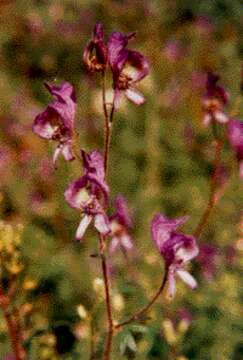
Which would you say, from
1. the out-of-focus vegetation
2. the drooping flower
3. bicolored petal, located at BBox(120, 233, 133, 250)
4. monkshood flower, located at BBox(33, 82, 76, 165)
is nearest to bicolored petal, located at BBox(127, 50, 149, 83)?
monkshood flower, located at BBox(33, 82, 76, 165)

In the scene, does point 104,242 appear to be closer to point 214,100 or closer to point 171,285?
point 171,285

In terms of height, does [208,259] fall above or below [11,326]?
below

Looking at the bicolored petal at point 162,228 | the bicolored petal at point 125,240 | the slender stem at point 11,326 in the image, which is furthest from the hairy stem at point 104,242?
the bicolored petal at point 125,240

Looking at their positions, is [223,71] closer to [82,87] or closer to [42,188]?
[82,87]

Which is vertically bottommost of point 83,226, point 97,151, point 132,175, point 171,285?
point 132,175

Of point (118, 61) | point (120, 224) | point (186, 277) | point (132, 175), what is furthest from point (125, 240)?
point (132, 175)

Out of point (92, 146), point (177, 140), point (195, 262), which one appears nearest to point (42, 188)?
point (92, 146)
